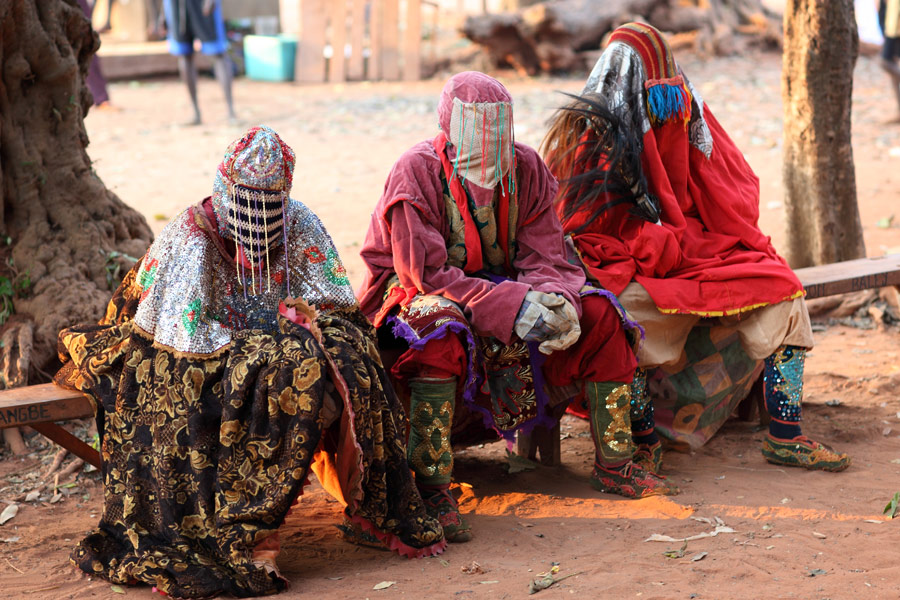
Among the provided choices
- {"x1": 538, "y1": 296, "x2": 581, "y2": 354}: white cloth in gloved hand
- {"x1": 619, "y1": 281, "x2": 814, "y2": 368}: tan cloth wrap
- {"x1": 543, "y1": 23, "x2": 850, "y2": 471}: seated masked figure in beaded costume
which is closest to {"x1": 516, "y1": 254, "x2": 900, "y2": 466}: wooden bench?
{"x1": 543, "y1": 23, "x2": 850, "y2": 471}: seated masked figure in beaded costume

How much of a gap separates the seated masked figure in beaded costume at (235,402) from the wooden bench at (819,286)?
970 mm

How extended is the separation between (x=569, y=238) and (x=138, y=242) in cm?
233

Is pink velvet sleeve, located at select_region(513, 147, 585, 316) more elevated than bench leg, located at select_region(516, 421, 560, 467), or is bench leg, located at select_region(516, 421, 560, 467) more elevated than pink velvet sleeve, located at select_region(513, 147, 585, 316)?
pink velvet sleeve, located at select_region(513, 147, 585, 316)

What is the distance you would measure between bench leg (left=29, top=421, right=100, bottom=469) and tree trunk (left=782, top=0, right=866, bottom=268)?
440cm

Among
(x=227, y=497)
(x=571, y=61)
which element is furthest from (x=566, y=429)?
(x=571, y=61)

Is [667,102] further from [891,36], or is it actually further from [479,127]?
[891,36]

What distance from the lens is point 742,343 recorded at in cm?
424

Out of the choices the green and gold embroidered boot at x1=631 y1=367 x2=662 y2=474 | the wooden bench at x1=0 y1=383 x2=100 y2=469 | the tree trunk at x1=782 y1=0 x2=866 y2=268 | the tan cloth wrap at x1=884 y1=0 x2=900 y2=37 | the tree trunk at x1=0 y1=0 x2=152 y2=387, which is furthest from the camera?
the tan cloth wrap at x1=884 y1=0 x2=900 y2=37

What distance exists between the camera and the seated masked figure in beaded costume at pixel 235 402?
3.23 meters

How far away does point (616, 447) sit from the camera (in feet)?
13.1

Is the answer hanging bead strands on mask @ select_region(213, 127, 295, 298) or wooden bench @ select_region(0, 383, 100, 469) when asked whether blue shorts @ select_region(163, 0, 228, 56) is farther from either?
hanging bead strands on mask @ select_region(213, 127, 295, 298)

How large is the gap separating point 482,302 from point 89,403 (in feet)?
4.81

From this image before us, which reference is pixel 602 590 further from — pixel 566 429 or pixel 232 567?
pixel 566 429

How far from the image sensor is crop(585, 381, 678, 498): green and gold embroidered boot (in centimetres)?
391
